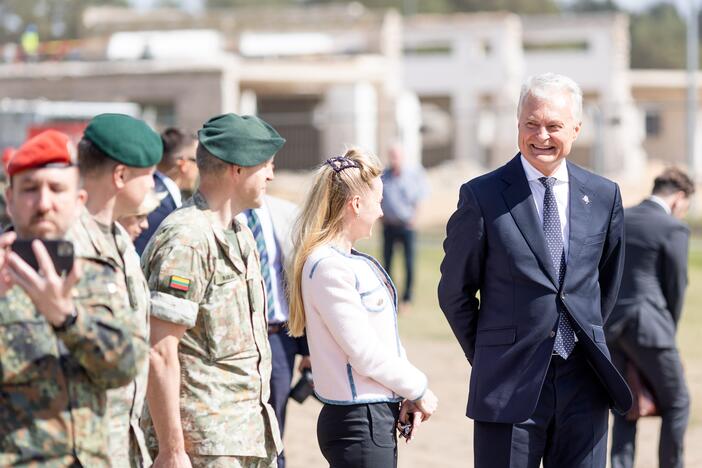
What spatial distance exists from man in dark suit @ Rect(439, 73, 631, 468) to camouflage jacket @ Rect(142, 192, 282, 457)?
900mm

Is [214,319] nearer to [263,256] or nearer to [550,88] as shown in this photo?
[550,88]

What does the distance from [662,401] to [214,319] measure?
3482 mm

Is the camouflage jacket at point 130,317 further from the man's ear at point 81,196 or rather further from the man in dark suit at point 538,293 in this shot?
the man in dark suit at point 538,293

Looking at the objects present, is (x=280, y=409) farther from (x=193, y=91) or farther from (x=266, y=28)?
(x=266, y=28)

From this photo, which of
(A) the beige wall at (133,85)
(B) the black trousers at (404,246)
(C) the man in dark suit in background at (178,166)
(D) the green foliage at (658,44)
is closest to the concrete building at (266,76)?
(A) the beige wall at (133,85)

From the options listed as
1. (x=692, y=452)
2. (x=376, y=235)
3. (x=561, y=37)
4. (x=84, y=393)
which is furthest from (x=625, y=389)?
(x=561, y=37)

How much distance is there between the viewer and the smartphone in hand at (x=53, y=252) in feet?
9.54

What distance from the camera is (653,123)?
184ft

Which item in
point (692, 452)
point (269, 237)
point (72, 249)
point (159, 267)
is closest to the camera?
point (72, 249)

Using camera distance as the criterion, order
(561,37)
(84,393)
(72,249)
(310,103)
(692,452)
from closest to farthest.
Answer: (72,249) < (84,393) < (692,452) < (310,103) < (561,37)

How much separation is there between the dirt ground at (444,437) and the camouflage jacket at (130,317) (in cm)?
404

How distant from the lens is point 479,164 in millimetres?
45219

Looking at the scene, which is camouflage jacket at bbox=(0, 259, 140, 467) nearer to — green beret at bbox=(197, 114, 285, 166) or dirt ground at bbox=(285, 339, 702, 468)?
green beret at bbox=(197, 114, 285, 166)

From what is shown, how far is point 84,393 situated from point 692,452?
222 inches
